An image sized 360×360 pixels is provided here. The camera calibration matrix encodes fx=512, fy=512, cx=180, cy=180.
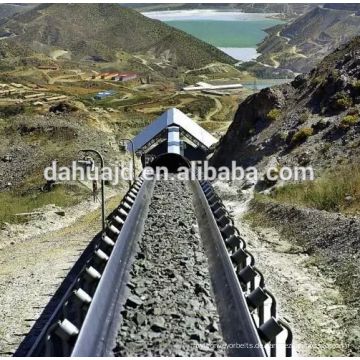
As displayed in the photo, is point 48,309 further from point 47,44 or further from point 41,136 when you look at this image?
point 47,44

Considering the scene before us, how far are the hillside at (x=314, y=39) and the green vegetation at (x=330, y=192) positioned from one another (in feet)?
401

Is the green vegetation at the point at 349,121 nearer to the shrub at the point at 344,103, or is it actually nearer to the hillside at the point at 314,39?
the shrub at the point at 344,103

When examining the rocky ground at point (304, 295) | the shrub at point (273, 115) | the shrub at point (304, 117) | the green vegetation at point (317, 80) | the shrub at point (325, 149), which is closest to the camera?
the rocky ground at point (304, 295)

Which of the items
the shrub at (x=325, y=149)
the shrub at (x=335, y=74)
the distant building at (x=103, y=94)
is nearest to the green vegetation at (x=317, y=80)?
the shrub at (x=335, y=74)

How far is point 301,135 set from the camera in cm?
2734

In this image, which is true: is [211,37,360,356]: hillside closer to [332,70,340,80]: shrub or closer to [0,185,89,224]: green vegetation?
[332,70,340,80]: shrub

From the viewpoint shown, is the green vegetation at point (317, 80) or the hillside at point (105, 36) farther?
the hillside at point (105, 36)

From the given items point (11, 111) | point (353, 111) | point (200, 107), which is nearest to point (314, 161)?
point (353, 111)

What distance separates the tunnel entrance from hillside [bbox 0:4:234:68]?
11845cm

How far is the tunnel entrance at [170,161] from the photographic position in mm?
24125

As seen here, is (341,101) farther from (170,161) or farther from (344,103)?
(170,161)

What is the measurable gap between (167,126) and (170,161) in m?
19.4

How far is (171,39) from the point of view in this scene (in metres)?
158

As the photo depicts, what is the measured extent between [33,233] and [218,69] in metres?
116
